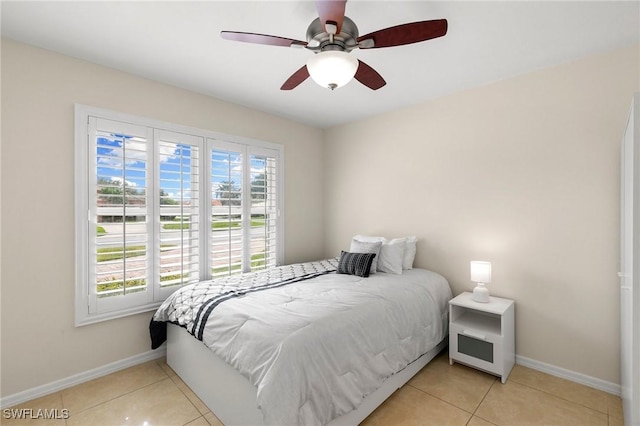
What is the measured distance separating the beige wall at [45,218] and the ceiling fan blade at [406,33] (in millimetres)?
2191

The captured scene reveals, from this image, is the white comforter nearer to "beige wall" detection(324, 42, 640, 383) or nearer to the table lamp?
the table lamp

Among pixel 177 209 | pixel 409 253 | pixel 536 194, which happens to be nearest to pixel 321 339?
pixel 409 253

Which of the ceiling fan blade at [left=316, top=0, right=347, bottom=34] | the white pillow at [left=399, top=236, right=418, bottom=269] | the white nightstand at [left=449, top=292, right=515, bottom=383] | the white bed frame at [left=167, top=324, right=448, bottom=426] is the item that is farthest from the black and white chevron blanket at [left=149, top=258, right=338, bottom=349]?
A: the ceiling fan blade at [left=316, top=0, right=347, bottom=34]

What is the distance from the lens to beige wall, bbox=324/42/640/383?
2262mm

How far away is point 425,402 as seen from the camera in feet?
6.93

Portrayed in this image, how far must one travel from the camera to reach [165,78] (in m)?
2.70

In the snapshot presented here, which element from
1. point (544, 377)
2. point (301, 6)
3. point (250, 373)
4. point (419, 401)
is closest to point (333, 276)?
point (419, 401)

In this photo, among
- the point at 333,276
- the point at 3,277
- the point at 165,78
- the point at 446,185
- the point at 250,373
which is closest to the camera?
the point at 250,373

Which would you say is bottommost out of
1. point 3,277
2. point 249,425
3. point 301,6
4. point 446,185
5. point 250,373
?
point 249,425

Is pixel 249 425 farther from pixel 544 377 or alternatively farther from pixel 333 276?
pixel 544 377

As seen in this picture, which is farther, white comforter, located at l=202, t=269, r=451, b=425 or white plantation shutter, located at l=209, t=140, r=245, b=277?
white plantation shutter, located at l=209, t=140, r=245, b=277

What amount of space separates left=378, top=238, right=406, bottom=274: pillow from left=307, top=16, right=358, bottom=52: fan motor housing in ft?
6.57

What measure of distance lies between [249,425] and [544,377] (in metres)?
2.41

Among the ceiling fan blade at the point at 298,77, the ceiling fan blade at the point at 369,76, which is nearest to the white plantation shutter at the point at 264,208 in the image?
the ceiling fan blade at the point at 298,77
